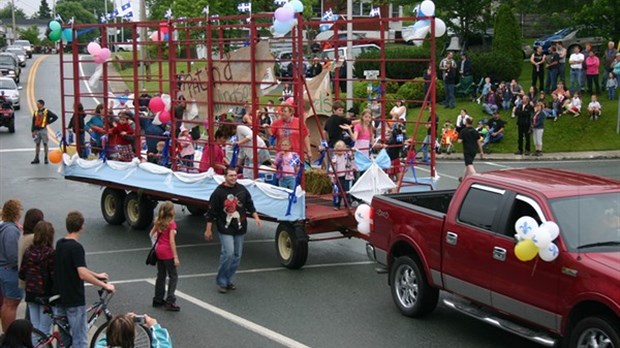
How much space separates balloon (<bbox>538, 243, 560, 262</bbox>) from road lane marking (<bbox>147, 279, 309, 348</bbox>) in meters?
2.91

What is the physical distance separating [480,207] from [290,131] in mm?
4841

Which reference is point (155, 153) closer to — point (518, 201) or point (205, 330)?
point (205, 330)

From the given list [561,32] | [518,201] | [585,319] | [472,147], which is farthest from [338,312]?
[561,32]

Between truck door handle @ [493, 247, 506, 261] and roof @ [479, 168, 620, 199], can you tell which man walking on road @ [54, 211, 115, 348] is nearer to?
truck door handle @ [493, 247, 506, 261]

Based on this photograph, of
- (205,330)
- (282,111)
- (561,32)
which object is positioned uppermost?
(561,32)

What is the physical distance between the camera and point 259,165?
14.4 meters

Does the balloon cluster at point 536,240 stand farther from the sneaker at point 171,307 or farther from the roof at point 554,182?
the sneaker at point 171,307

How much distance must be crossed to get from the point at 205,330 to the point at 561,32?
38.0 meters

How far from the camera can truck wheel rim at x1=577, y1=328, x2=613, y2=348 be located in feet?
25.3

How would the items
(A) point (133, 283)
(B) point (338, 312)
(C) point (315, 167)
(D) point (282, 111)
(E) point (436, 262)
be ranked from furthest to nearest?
1. (C) point (315, 167)
2. (D) point (282, 111)
3. (A) point (133, 283)
4. (B) point (338, 312)
5. (E) point (436, 262)

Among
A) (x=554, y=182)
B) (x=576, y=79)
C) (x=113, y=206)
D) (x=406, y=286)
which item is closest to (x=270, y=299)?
(x=406, y=286)

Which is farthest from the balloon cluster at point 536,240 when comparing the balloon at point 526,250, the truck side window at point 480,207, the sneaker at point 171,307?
the sneaker at point 171,307

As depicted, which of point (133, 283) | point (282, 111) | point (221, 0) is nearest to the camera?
point (133, 283)

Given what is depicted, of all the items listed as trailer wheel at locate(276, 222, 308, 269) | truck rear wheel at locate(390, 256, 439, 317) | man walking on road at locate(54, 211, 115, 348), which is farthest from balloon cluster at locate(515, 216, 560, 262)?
trailer wheel at locate(276, 222, 308, 269)
